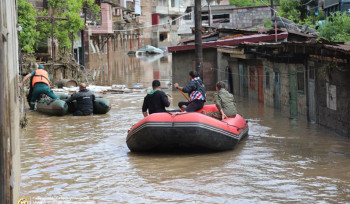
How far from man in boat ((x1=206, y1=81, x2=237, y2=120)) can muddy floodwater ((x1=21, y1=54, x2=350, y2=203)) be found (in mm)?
839

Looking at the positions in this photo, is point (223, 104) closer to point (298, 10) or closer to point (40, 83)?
point (40, 83)

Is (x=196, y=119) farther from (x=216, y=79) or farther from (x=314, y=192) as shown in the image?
(x=216, y=79)

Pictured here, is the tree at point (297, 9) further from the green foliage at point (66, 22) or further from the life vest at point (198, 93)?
the life vest at point (198, 93)

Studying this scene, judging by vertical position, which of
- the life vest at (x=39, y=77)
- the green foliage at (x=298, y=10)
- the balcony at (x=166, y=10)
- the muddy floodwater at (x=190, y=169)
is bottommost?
the muddy floodwater at (x=190, y=169)

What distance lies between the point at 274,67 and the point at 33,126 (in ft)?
28.8

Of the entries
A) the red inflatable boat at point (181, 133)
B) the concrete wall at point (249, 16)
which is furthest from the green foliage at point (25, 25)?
the concrete wall at point (249, 16)

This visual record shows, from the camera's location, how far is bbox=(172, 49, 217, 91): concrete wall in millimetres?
30375

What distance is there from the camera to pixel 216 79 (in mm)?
30438

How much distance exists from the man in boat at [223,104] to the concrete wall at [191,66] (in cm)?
1577

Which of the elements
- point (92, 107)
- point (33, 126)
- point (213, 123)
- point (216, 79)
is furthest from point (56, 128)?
point (216, 79)

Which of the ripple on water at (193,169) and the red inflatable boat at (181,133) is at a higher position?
the red inflatable boat at (181,133)

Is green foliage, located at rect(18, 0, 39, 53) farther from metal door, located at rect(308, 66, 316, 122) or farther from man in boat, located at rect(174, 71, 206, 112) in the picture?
man in boat, located at rect(174, 71, 206, 112)

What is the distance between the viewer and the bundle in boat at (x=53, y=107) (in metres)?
21.1

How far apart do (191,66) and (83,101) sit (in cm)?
1062
